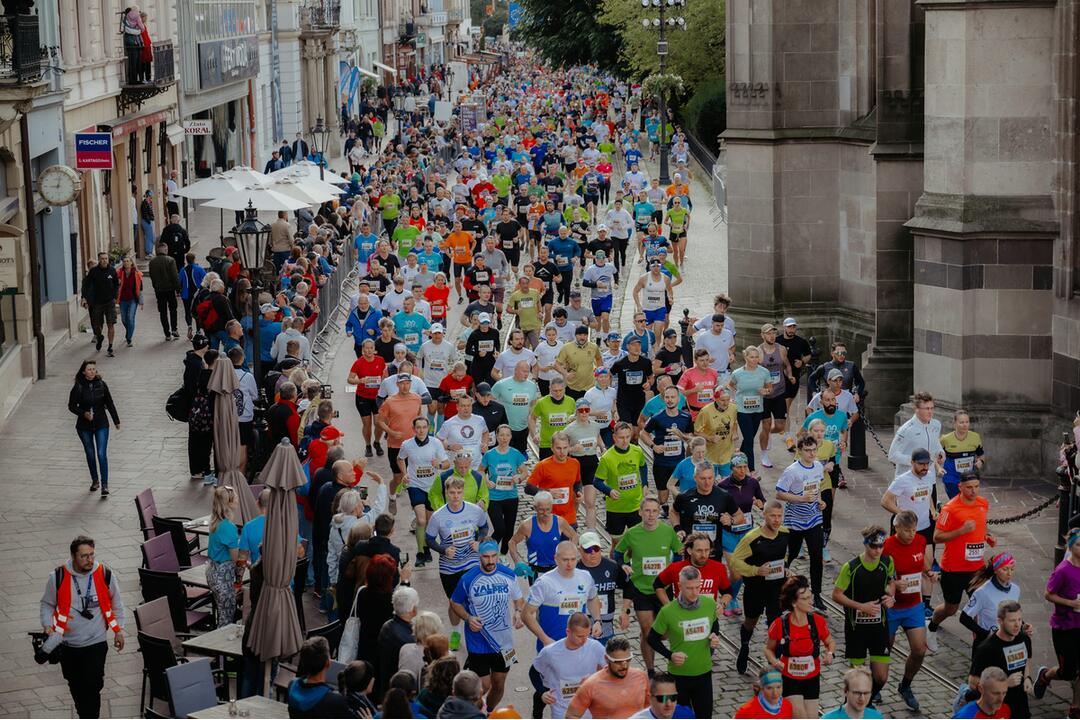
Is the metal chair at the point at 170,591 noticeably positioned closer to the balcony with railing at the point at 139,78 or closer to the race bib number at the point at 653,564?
the race bib number at the point at 653,564

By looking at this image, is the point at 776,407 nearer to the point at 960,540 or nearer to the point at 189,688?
the point at 960,540

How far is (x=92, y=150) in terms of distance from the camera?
97.3 feet

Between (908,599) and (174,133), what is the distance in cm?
3315

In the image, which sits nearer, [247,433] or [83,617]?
[83,617]

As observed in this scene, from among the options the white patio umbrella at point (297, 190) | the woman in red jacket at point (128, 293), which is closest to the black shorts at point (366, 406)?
the white patio umbrella at point (297, 190)

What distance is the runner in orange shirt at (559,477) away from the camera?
1564cm

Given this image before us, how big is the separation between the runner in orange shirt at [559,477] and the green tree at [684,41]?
44.8m

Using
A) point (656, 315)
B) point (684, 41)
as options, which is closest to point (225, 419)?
point (656, 315)

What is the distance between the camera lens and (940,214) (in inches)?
824

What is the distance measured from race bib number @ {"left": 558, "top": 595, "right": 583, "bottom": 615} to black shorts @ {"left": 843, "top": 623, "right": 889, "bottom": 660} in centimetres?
198

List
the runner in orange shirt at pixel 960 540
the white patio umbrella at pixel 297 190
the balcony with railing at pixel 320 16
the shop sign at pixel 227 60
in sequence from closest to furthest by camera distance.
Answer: the runner in orange shirt at pixel 960 540
the white patio umbrella at pixel 297 190
the shop sign at pixel 227 60
the balcony with railing at pixel 320 16

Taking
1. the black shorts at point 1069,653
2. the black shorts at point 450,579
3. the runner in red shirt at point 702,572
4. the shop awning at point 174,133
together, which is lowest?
the black shorts at point 1069,653

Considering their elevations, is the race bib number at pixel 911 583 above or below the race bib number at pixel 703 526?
below

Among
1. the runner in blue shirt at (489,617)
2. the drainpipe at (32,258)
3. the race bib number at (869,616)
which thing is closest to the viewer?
the runner in blue shirt at (489,617)
